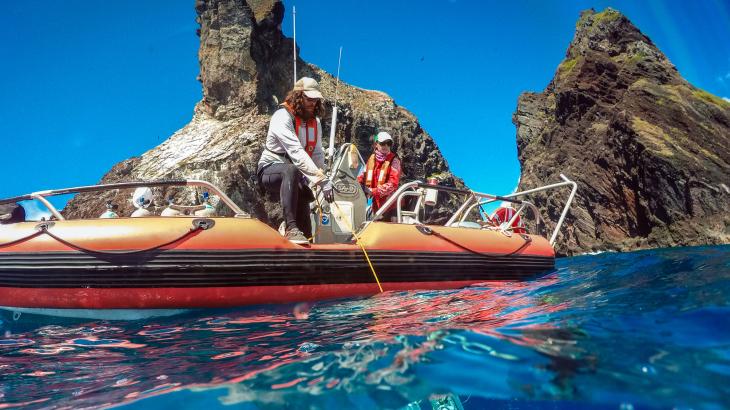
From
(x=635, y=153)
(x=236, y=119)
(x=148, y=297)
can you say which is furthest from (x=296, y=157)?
(x=236, y=119)

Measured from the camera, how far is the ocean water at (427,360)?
1320 mm

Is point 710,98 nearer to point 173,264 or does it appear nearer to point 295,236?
point 295,236

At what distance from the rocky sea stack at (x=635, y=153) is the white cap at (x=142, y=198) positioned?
34152mm

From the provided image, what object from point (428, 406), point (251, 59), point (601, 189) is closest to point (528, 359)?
point (428, 406)

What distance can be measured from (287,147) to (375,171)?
2627 millimetres

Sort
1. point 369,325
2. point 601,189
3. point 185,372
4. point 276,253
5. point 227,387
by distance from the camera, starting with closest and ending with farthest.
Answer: point 227,387
point 185,372
point 369,325
point 276,253
point 601,189

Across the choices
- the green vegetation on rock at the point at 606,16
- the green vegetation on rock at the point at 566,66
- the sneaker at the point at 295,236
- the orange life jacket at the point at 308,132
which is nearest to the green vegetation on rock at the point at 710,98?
the green vegetation on rock at the point at 566,66

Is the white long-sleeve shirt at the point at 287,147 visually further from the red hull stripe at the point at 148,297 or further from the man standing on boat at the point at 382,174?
the man standing on boat at the point at 382,174

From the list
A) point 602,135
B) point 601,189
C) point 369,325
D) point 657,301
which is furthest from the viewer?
point 602,135

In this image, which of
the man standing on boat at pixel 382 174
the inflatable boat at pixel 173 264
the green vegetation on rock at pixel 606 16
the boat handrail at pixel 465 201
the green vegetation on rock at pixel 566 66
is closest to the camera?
the inflatable boat at pixel 173 264

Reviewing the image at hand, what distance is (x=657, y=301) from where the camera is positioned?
2.28 metres

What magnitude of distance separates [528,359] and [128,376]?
165cm

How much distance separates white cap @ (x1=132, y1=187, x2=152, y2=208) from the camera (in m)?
Answer: 5.94

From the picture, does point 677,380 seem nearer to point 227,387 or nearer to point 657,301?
point 657,301
